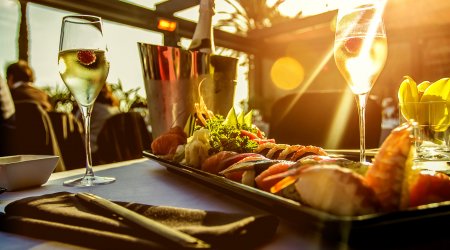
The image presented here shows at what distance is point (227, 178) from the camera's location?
0.74 metres

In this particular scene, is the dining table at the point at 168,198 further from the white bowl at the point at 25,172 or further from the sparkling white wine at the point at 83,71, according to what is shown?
the sparkling white wine at the point at 83,71

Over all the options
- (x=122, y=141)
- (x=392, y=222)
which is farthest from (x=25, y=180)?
(x=122, y=141)

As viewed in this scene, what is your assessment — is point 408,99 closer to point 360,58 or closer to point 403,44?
point 360,58

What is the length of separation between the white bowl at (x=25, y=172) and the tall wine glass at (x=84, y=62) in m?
0.06

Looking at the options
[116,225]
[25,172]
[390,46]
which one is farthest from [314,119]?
[390,46]

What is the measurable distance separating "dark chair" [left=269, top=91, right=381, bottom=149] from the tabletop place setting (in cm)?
87

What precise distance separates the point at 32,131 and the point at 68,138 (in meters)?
0.61

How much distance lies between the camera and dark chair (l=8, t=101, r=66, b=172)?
7.66ft

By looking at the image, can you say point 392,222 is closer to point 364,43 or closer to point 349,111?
point 364,43

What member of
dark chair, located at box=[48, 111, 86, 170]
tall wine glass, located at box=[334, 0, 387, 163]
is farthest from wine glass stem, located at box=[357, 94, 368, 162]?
dark chair, located at box=[48, 111, 86, 170]

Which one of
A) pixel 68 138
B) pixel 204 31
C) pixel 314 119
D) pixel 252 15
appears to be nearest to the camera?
pixel 204 31

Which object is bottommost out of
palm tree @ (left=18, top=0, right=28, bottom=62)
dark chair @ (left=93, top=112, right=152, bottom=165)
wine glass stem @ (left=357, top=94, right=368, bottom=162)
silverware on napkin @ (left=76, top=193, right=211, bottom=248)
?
dark chair @ (left=93, top=112, right=152, bottom=165)

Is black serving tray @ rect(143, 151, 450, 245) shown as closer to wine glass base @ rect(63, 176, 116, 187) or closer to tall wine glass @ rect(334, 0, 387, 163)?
tall wine glass @ rect(334, 0, 387, 163)

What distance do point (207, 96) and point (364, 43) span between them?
0.63 m
